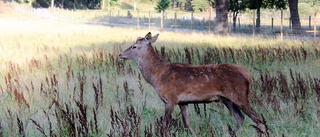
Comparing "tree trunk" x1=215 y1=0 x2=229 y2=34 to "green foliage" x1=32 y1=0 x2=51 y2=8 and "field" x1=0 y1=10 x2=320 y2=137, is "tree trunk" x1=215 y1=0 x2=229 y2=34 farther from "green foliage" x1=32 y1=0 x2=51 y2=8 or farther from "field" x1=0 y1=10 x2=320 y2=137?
"green foliage" x1=32 y1=0 x2=51 y2=8

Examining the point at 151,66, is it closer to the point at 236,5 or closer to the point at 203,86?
the point at 203,86

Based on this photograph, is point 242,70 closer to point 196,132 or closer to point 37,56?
point 196,132

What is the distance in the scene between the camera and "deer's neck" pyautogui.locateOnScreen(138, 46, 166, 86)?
21.1ft

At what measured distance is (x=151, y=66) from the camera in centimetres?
657

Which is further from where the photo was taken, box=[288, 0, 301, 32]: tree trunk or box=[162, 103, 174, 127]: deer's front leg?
box=[288, 0, 301, 32]: tree trunk

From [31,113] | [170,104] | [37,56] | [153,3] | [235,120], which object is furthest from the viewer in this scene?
[153,3]

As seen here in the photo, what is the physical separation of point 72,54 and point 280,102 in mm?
8566

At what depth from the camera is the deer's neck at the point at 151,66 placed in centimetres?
644

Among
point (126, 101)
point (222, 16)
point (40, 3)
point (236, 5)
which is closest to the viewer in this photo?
point (126, 101)

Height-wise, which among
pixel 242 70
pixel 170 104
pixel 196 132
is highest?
pixel 242 70

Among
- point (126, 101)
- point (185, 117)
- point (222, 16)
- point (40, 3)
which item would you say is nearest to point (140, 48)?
point (185, 117)

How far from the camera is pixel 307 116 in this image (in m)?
6.97

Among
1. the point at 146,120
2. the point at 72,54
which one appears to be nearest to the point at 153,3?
the point at 72,54

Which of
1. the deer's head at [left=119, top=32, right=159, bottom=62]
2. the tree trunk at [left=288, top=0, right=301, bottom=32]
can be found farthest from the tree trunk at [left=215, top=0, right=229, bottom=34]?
the deer's head at [left=119, top=32, right=159, bottom=62]
